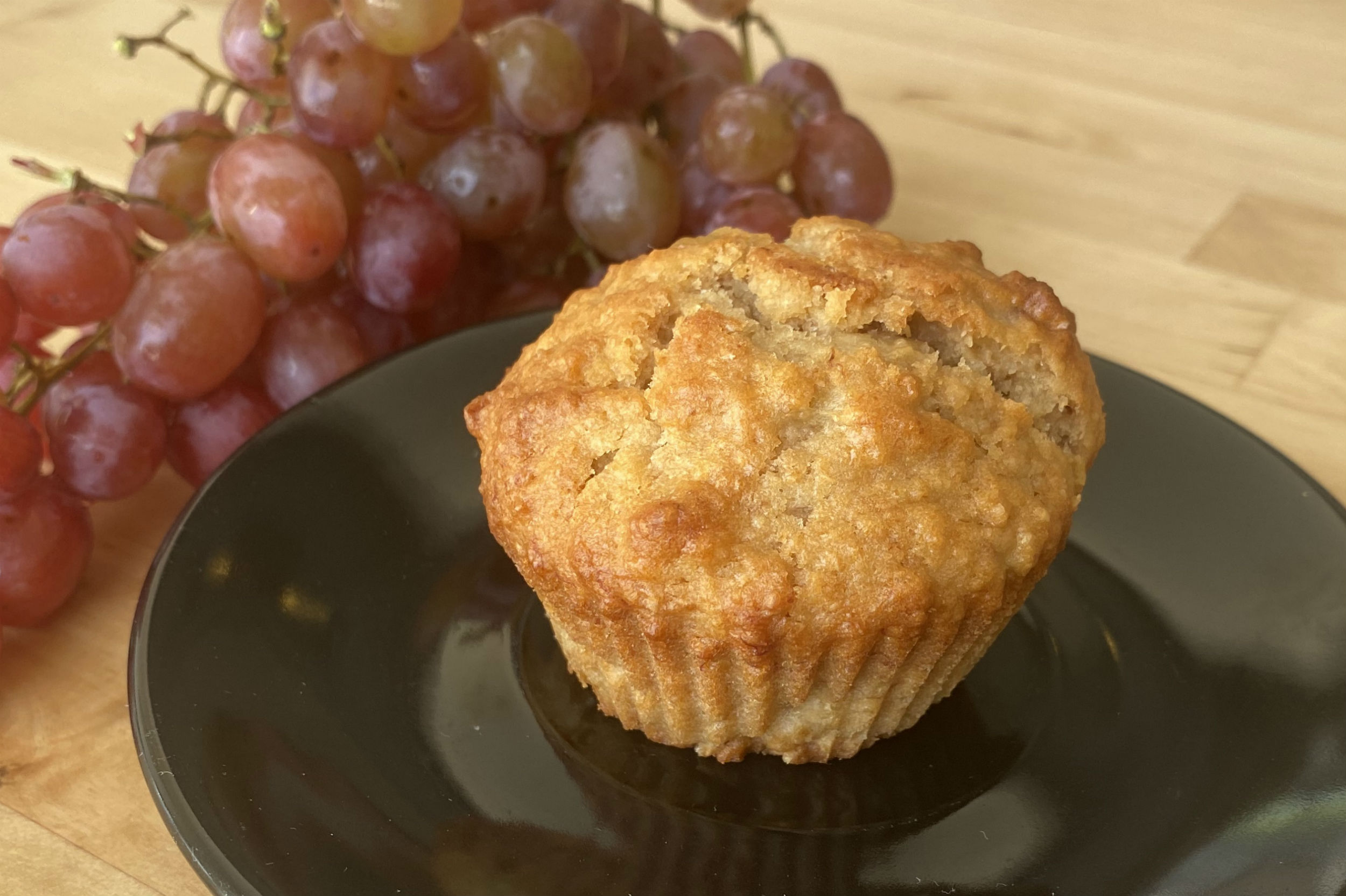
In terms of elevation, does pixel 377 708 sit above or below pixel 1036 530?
below

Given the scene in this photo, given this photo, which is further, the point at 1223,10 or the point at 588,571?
the point at 1223,10

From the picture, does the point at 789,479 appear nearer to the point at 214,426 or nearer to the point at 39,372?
the point at 214,426

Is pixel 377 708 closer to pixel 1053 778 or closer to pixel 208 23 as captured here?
pixel 1053 778

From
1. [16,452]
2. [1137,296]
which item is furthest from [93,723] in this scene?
[1137,296]

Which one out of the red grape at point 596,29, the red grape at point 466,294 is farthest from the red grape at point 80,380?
the red grape at point 596,29

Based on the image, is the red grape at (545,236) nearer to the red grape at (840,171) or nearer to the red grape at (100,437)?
the red grape at (840,171)

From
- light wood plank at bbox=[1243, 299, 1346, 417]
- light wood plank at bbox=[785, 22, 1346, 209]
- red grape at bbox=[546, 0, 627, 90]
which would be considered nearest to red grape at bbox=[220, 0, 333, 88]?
red grape at bbox=[546, 0, 627, 90]

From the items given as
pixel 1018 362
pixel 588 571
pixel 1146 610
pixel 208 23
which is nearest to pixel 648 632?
pixel 588 571
